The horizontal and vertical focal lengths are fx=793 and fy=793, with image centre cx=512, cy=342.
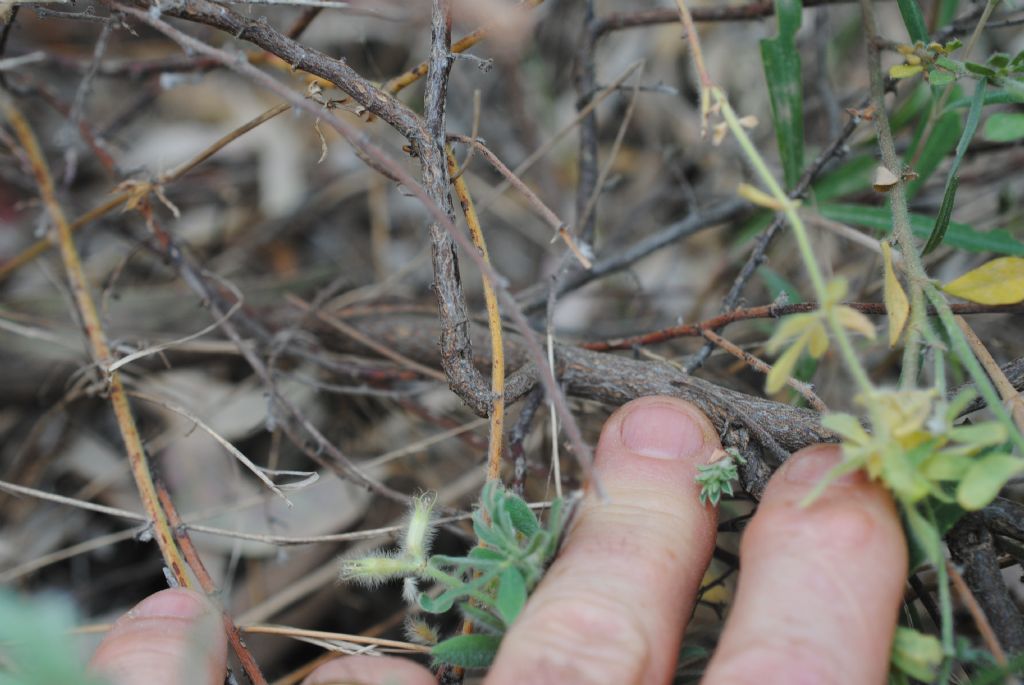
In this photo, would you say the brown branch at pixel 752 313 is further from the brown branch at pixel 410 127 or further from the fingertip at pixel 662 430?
the brown branch at pixel 410 127

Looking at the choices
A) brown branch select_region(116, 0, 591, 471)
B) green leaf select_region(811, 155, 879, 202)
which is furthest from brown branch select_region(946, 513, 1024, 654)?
green leaf select_region(811, 155, 879, 202)

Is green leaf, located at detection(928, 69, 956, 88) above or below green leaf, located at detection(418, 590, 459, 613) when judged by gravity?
above

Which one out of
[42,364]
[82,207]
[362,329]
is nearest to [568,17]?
[362,329]

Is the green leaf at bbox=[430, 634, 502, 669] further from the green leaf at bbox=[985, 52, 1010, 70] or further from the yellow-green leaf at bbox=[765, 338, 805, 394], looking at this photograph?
the green leaf at bbox=[985, 52, 1010, 70]

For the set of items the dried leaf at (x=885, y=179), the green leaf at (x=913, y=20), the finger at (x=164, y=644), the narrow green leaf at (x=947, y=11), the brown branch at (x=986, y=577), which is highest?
the narrow green leaf at (x=947, y=11)

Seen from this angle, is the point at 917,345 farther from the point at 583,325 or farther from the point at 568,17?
the point at 568,17

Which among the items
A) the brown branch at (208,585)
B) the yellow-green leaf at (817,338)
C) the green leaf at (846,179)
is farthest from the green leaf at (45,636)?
the green leaf at (846,179)

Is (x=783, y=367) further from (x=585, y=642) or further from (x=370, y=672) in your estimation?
(x=370, y=672)

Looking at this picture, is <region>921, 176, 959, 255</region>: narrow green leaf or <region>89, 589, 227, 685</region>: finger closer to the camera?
<region>89, 589, 227, 685</region>: finger

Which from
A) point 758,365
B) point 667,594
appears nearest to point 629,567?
point 667,594
